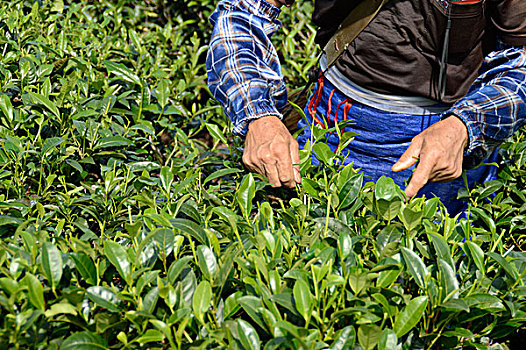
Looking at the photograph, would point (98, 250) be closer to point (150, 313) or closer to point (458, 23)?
point (150, 313)

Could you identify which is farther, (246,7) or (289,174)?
(246,7)

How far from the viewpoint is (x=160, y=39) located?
369cm

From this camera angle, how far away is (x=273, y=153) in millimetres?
1865

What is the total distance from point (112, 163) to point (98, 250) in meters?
0.73

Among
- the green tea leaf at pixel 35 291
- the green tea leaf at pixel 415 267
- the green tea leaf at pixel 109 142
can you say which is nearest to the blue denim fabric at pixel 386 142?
the green tea leaf at pixel 109 142

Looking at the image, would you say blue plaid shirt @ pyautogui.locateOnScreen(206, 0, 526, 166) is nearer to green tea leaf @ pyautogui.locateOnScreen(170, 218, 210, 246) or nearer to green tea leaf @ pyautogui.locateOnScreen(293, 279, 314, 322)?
green tea leaf @ pyautogui.locateOnScreen(170, 218, 210, 246)

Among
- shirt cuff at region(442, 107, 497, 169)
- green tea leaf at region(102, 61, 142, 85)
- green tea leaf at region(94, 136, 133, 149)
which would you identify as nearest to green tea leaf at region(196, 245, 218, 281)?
green tea leaf at region(94, 136, 133, 149)

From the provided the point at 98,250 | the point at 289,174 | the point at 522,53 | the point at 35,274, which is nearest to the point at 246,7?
the point at 289,174

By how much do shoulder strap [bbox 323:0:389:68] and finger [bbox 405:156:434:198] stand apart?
684mm

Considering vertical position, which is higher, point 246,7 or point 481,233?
point 246,7

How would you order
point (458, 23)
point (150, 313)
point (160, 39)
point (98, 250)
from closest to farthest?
point (150, 313)
point (98, 250)
point (458, 23)
point (160, 39)

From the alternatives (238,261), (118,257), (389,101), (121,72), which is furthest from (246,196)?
(121,72)

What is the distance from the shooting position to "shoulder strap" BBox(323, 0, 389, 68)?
2162 millimetres

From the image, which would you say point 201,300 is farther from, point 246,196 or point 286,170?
point 286,170
